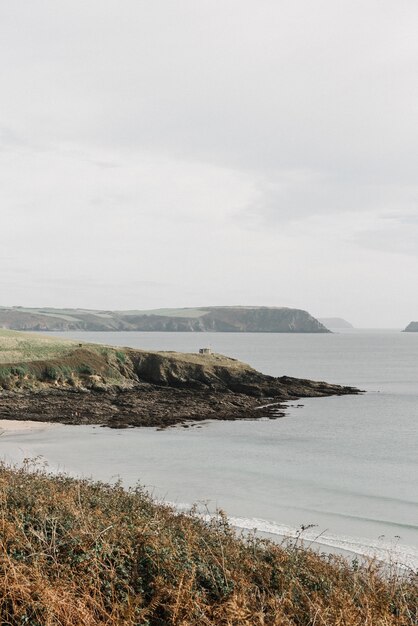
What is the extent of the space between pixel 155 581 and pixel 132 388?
48575 millimetres

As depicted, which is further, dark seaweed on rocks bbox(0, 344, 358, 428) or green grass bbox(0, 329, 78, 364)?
green grass bbox(0, 329, 78, 364)

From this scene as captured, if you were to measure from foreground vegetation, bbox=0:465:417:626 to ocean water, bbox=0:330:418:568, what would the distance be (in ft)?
18.5

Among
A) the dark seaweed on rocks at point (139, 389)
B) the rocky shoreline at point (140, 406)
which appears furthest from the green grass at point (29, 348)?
the rocky shoreline at point (140, 406)

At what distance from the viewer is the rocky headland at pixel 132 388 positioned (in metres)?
46.8

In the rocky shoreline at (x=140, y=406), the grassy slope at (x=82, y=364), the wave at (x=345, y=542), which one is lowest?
the rocky shoreline at (x=140, y=406)

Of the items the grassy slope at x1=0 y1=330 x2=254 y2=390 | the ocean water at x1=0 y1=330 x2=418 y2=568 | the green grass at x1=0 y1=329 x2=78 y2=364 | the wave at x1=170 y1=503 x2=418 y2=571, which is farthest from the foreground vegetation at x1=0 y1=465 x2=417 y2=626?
the green grass at x1=0 y1=329 x2=78 y2=364

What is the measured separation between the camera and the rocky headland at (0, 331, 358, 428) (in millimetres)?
46812

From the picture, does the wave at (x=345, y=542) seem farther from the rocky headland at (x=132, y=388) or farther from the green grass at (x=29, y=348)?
the green grass at (x=29, y=348)

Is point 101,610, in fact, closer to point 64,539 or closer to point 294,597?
A: point 64,539

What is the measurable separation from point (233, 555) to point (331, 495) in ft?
49.9

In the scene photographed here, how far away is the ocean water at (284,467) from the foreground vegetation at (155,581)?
5.65 m

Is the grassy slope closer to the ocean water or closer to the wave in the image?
the ocean water

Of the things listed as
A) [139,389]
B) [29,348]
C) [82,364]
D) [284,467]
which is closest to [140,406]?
[139,389]

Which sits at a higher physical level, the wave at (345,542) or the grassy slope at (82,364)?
the grassy slope at (82,364)
